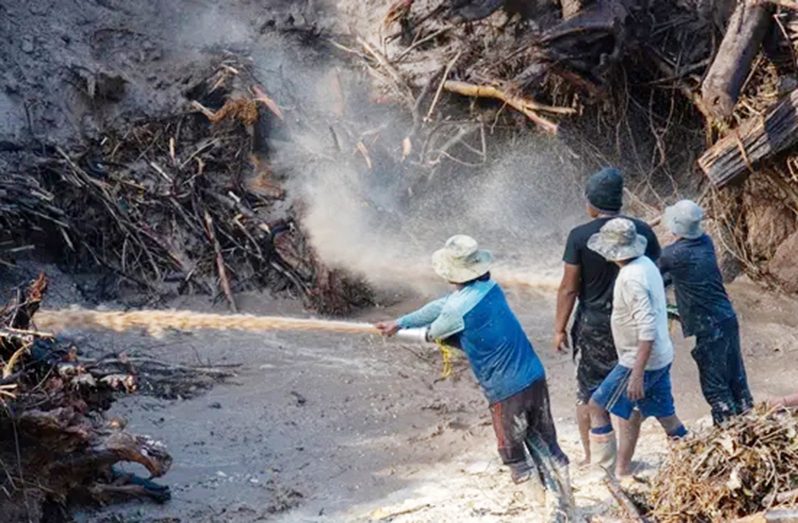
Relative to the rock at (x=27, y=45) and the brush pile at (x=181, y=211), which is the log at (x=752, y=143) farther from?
the rock at (x=27, y=45)

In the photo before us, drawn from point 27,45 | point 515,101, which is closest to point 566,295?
point 515,101

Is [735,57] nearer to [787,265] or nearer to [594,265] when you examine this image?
[787,265]

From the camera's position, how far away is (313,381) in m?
8.66

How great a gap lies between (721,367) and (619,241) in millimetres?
1319

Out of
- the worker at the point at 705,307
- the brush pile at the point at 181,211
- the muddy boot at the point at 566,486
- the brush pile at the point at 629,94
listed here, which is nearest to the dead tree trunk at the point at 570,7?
the brush pile at the point at 629,94

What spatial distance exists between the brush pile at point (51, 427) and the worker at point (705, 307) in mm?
A: 3215

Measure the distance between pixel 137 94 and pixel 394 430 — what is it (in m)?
5.17

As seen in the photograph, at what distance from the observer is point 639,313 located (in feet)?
19.4

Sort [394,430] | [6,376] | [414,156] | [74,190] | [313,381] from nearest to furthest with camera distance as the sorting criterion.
Result: 1. [6,376]
2. [394,430]
3. [313,381]
4. [74,190]
5. [414,156]

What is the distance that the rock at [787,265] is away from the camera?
1026cm

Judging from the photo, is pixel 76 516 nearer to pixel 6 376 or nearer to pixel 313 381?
pixel 6 376

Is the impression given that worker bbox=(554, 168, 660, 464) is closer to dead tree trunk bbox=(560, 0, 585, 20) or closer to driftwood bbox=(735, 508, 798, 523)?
driftwood bbox=(735, 508, 798, 523)

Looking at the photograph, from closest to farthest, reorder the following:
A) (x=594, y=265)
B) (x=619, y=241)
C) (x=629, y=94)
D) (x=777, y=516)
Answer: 1. (x=777, y=516)
2. (x=619, y=241)
3. (x=594, y=265)
4. (x=629, y=94)

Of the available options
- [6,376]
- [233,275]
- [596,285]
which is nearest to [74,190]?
[233,275]
